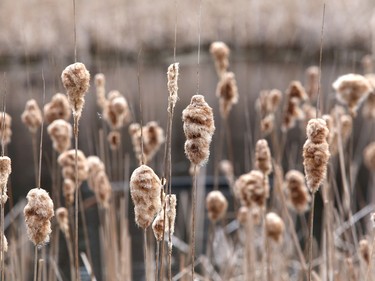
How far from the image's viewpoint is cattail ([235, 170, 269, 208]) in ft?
8.02

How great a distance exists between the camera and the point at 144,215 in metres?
1.57

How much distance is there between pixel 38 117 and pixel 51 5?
9.30 metres

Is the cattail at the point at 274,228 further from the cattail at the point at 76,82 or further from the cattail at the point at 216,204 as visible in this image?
the cattail at the point at 76,82

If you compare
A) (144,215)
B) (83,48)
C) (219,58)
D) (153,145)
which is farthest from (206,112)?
(83,48)

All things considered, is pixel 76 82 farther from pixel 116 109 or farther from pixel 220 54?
pixel 220 54

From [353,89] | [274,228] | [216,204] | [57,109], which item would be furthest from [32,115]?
[353,89]

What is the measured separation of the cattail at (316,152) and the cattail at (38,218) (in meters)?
0.54

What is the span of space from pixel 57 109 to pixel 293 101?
824 millimetres

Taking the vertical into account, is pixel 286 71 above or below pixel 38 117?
above

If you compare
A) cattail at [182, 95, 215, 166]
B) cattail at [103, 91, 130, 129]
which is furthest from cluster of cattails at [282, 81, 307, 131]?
cattail at [182, 95, 215, 166]

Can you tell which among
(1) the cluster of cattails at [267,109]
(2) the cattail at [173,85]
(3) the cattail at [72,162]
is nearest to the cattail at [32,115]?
(3) the cattail at [72,162]

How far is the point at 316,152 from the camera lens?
5.56ft

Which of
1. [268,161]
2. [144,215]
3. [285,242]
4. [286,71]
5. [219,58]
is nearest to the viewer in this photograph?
[144,215]

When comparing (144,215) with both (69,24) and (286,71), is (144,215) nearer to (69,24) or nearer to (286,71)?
(286,71)
